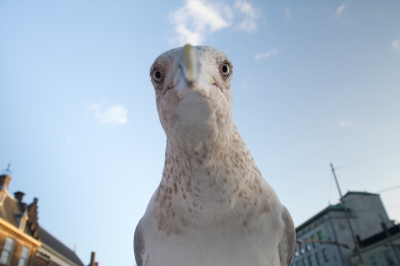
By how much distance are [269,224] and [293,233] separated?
18.0 inches

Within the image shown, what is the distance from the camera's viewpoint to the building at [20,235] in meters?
20.2

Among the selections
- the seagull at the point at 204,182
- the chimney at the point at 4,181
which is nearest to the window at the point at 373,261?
the seagull at the point at 204,182

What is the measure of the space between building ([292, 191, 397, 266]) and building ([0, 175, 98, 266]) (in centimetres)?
2875

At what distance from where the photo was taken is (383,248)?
2842 centimetres

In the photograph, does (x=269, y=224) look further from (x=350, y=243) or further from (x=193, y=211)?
(x=350, y=243)

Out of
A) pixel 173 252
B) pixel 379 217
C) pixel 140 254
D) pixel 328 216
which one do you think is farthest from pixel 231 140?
pixel 379 217

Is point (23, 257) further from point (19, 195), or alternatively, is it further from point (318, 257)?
point (318, 257)

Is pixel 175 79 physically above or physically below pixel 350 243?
below

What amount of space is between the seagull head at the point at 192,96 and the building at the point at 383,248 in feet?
107

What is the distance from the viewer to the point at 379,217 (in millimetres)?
36344

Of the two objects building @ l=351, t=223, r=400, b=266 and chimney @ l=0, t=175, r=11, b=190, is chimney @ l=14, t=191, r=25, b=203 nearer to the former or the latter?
chimney @ l=0, t=175, r=11, b=190

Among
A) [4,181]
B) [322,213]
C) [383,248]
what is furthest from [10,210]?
[383,248]

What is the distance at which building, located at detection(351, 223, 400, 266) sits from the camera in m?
27.0

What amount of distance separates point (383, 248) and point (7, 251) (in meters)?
35.1
